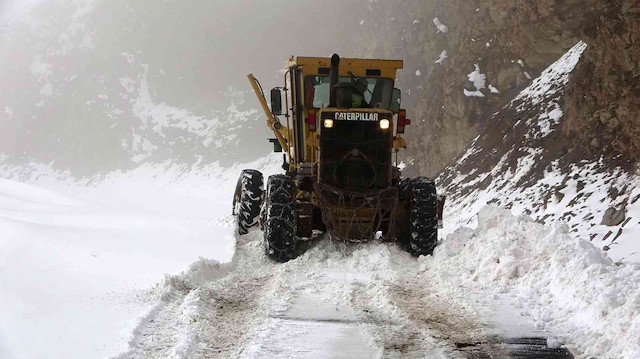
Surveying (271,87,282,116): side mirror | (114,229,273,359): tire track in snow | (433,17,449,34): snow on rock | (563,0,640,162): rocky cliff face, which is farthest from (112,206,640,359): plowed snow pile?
(433,17,449,34): snow on rock

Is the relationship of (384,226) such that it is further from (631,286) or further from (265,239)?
(631,286)

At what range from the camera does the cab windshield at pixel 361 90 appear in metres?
9.52

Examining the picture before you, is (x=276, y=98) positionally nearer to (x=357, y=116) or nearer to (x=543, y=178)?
(x=357, y=116)

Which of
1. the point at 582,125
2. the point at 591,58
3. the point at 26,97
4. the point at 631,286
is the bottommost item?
the point at 631,286

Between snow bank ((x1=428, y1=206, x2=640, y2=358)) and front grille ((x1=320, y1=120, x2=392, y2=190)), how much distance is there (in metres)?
1.32

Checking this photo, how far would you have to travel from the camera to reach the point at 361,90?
31.4 feet

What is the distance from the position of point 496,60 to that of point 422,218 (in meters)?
22.8

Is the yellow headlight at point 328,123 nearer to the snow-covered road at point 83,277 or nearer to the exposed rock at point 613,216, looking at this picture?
the snow-covered road at point 83,277

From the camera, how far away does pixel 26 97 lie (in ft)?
242

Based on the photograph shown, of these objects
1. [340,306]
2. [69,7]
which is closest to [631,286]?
[340,306]

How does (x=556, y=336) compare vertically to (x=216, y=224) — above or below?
below

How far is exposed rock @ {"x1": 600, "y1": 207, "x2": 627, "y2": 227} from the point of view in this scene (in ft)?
39.1

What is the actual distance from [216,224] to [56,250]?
5.01 meters

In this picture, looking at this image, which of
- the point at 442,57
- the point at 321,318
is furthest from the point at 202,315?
the point at 442,57
